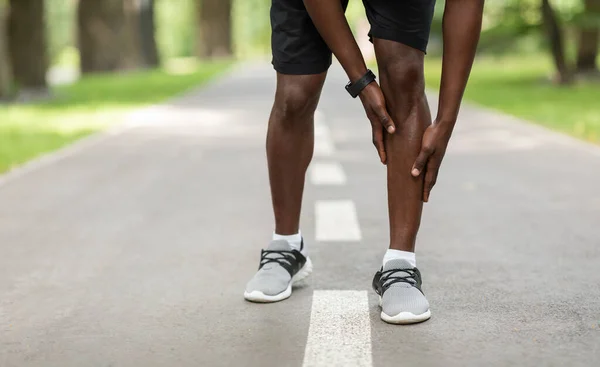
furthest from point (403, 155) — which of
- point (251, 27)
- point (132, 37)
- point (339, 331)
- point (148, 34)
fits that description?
point (251, 27)

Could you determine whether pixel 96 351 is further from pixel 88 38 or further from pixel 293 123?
pixel 88 38

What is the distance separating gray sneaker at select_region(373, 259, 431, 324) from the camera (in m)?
3.09

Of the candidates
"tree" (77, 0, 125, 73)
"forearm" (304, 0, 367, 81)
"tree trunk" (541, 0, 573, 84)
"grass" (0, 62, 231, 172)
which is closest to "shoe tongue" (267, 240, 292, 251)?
"forearm" (304, 0, 367, 81)

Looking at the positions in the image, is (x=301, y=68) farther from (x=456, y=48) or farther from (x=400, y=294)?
(x=400, y=294)

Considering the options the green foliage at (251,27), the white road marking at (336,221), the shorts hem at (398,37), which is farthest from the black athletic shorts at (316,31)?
the green foliage at (251,27)

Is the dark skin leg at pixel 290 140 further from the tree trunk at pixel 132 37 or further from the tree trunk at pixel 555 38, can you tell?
the tree trunk at pixel 132 37

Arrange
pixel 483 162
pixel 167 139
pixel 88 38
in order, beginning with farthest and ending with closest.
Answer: pixel 88 38 < pixel 167 139 < pixel 483 162

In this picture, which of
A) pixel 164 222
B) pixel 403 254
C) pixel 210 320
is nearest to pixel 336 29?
pixel 403 254

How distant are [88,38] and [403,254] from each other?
2665 cm

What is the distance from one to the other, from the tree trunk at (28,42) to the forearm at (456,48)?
652 inches

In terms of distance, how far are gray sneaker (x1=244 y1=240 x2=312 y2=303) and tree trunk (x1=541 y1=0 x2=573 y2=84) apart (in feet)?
51.2

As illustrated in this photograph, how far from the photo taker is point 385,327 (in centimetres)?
306

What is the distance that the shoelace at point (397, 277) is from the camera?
324 cm

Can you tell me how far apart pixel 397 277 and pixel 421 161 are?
1.39 feet
